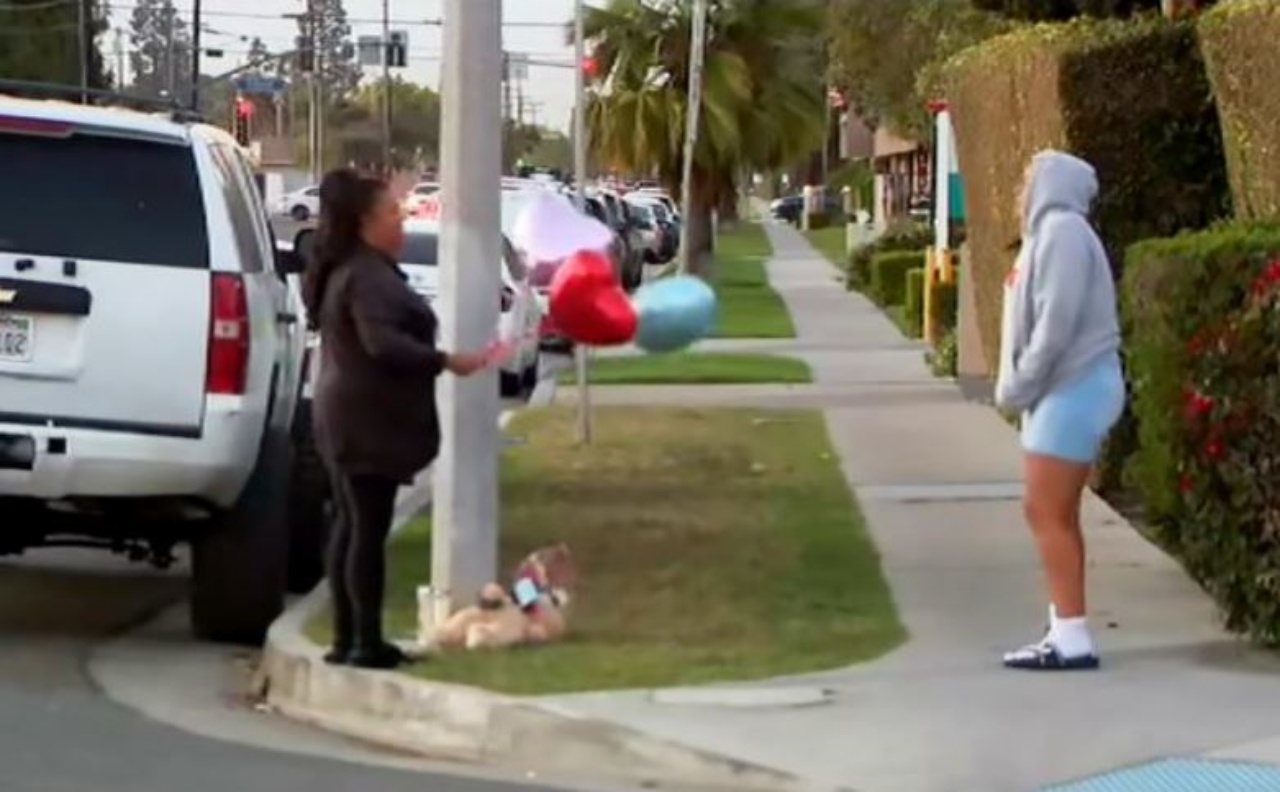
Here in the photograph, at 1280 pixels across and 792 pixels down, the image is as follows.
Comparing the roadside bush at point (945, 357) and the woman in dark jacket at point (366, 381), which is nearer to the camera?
the woman in dark jacket at point (366, 381)

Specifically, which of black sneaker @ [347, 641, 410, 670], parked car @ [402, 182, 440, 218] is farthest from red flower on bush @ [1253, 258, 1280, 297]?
parked car @ [402, 182, 440, 218]

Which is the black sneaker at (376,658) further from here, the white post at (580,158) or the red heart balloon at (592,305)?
the white post at (580,158)

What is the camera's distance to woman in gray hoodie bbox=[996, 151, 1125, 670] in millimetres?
9062

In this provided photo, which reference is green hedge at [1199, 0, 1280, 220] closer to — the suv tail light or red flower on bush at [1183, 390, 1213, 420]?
red flower on bush at [1183, 390, 1213, 420]

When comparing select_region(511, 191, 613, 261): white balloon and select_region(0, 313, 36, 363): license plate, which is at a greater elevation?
select_region(511, 191, 613, 261): white balloon

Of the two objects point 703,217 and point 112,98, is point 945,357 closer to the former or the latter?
point 112,98

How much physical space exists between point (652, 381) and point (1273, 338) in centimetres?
1584

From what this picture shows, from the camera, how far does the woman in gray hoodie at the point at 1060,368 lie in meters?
9.06

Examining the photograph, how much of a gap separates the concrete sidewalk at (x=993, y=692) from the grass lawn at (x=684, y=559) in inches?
9.0

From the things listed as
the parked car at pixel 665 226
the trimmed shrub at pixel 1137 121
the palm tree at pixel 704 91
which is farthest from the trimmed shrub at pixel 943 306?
the parked car at pixel 665 226

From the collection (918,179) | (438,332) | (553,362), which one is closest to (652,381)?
(553,362)

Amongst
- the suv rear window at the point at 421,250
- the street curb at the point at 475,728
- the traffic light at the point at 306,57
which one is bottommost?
the street curb at the point at 475,728

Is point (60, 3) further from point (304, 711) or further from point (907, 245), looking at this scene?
point (304, 711)

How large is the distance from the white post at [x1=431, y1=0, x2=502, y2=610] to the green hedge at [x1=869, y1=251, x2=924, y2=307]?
26.9 meters
